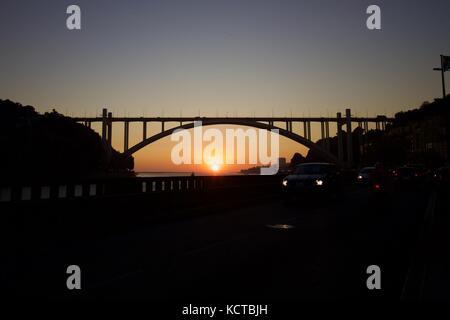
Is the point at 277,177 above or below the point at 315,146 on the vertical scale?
below

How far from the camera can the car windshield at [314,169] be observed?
17609 mm

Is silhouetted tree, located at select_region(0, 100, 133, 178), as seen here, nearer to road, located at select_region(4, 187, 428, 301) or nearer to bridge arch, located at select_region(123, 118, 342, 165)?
bridge arch, located at select_region(123, 118, 342, 165)

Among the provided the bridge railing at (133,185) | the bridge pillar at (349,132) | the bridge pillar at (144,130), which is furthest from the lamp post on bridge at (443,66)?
the bridge pillar at (144,130)

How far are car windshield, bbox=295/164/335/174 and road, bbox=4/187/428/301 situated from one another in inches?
239

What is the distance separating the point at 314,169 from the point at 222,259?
39.7 ft

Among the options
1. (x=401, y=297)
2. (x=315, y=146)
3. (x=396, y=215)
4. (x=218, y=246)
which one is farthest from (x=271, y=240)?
(x=315, y=146)

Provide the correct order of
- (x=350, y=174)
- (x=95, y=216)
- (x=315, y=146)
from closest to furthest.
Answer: (x=95, y=216)
(x=350, y=174)
(x=315, y=146)

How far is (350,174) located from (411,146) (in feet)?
236

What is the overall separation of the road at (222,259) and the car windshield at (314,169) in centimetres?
607

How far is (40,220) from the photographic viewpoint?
342 inches

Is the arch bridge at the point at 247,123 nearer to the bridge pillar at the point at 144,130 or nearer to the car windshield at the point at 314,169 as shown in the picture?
the bridge pillar at the point at 144,130

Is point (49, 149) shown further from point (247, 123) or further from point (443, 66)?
point (443, 66)
